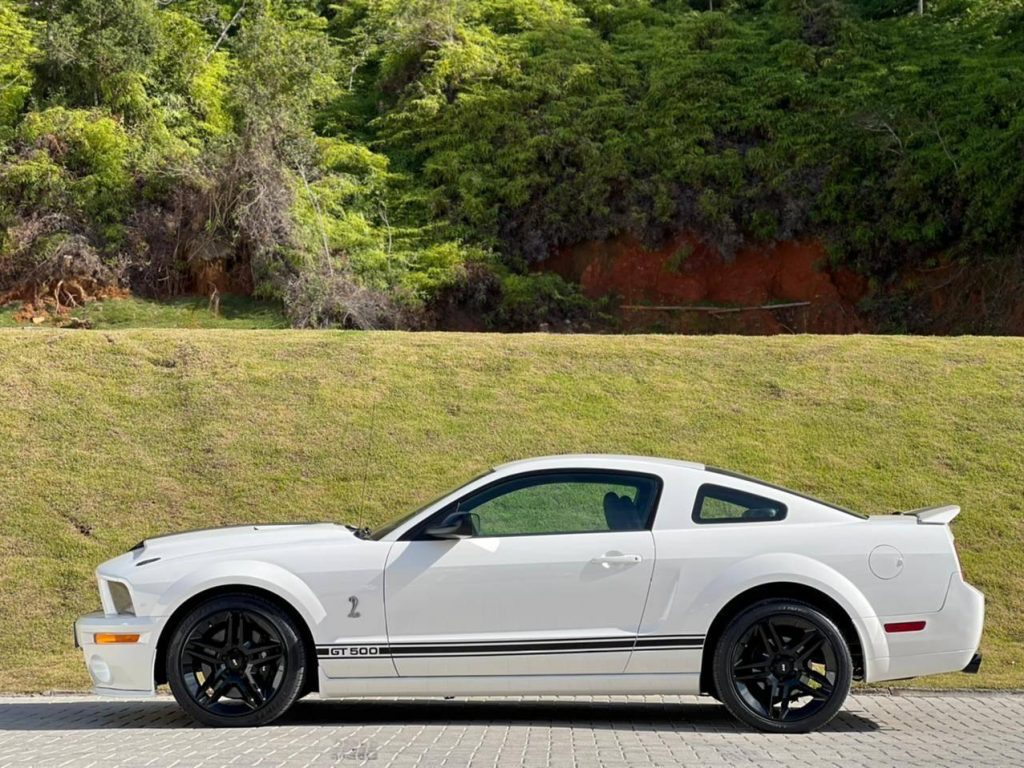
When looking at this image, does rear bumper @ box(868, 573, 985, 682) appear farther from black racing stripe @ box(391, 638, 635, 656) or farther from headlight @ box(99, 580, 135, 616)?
headlight @ box(99, 580, 135, 616)

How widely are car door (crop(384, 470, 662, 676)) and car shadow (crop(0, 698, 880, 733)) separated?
17.3 inches

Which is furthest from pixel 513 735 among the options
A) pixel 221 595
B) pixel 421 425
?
pixel 421 425

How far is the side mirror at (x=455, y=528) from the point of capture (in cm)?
682

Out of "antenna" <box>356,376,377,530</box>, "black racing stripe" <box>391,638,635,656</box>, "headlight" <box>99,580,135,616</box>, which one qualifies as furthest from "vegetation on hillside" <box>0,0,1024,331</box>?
"black racing stripe" <box>391,638,635,656</box>

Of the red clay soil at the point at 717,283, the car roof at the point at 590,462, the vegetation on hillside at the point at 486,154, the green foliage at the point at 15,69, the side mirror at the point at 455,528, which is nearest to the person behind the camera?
the side mirror at the point at 455,528

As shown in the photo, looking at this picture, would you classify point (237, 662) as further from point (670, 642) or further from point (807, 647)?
point (807, 647)

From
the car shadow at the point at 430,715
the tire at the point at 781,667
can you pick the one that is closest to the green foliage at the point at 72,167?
the car shadow at the point at 430,715

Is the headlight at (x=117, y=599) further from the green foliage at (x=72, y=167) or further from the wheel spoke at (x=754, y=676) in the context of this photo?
the green foliage at (x=72, y=167)

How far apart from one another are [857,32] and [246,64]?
13498 mm

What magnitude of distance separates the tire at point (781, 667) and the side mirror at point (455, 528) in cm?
152

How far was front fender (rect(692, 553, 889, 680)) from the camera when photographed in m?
6.77

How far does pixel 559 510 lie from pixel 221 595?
78.0 inches

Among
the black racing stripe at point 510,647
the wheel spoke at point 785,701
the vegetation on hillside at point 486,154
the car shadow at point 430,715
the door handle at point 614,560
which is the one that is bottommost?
the car shadow at point 430,715

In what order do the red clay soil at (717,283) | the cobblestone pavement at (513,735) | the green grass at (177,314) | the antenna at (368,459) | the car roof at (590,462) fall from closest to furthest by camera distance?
the cobblestone pavement at (513,735) → the car roof at (590,462) → the antenna at (368,459) → the green grass at (177,314) → the red clay soil at (717,283)
